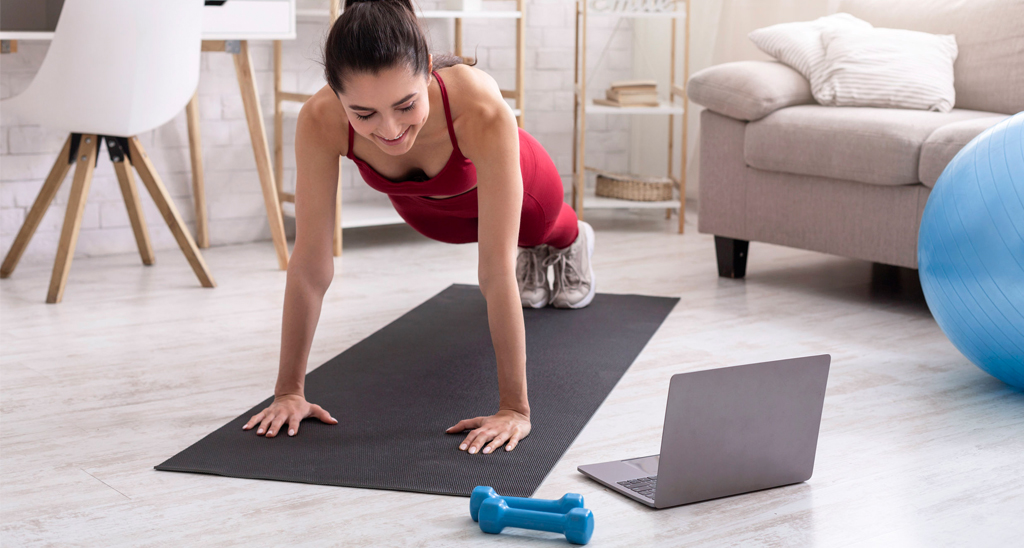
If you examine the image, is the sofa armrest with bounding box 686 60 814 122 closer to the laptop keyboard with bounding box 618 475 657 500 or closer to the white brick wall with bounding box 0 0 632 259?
the white brick wall with bounding box 0 0 632 259

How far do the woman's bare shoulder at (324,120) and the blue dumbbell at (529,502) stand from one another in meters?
0.65

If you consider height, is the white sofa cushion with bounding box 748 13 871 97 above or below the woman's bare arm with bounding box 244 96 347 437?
above

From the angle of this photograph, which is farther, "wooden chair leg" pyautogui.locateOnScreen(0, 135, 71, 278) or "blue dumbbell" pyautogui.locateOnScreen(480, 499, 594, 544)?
"wooden chair leg" pyautogui.locateOnScreen(0, 135, 71, 278)

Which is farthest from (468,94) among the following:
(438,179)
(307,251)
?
(307,251)

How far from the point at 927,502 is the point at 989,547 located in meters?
0.14

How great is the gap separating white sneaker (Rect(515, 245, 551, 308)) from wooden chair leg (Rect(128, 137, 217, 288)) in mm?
883

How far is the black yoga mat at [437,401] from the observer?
1474 millimetres

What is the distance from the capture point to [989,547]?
4.08 ft

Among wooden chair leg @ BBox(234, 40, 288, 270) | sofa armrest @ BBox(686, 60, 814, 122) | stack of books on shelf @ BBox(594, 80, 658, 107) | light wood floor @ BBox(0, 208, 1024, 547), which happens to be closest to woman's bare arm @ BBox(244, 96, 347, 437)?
light wood floor @ BBox(0, 208, 1024, 547)

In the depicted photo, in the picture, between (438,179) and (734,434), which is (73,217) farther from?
(734,434)

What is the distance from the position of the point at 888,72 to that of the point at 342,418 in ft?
6.14

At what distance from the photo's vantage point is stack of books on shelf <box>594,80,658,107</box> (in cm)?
372

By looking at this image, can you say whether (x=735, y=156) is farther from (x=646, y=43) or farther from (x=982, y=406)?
(x=646, y=43)

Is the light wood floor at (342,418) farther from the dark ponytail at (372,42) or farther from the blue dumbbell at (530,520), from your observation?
the dark ponytail at (372,42)
